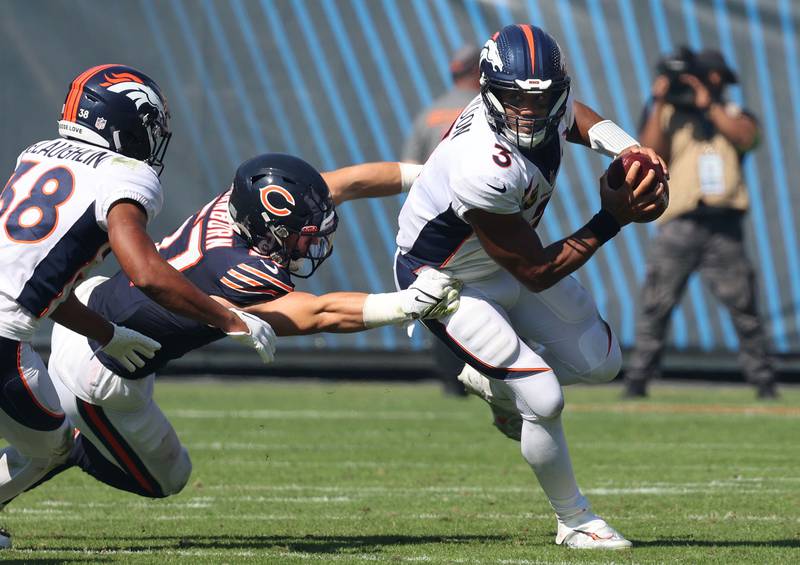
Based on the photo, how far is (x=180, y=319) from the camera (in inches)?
197

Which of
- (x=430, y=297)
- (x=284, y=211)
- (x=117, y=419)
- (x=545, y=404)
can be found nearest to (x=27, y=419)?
(x=117, y=419)

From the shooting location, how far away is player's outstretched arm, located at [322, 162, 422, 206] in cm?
576

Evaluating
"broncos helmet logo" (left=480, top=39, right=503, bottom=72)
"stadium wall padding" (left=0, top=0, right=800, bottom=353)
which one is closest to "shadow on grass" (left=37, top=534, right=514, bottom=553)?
"broncos helmet logo" (left=480, top=39, right=503, bottom=72)

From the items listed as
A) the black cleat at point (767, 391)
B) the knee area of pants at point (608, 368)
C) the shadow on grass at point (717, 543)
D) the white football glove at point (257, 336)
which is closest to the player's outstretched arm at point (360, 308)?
the white football glove at point (257, 336)

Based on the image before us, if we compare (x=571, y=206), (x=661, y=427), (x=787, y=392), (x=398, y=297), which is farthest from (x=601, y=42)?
(x=398, y=297)

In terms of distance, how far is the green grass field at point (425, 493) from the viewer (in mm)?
4914

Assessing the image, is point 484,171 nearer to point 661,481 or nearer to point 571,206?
point 661,481

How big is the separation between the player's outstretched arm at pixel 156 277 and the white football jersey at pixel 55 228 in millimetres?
77

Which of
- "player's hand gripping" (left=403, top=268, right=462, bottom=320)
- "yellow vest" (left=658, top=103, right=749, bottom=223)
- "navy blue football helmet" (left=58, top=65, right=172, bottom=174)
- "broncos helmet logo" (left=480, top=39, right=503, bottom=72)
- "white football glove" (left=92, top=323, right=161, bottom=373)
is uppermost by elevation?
"navy blue football helmet" (left=58, top=65, right=172, bottom=174)

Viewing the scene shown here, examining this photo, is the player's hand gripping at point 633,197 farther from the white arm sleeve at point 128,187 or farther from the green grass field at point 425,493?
the white arm sleeve at point 128,187

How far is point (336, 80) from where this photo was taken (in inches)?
497

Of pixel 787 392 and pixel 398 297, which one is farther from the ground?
pixel 398 297

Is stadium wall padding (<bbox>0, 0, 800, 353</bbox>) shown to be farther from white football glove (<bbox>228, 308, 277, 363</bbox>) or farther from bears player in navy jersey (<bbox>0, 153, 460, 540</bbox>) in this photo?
white football glove (<bbox>228, 308, 277, 363</bbox>)

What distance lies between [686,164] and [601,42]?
6.75ft
